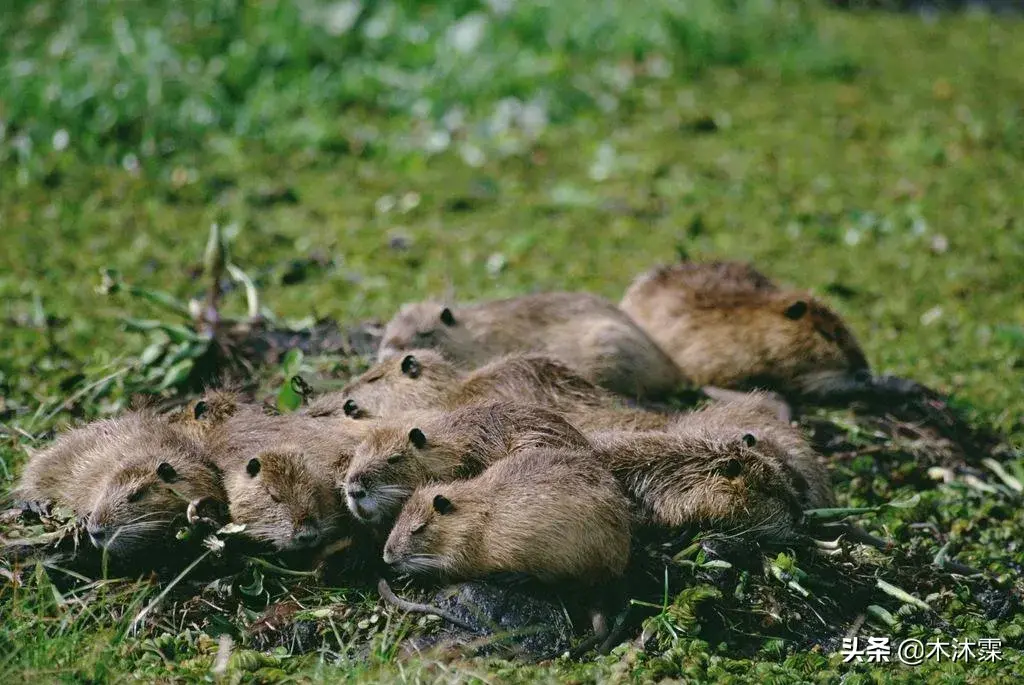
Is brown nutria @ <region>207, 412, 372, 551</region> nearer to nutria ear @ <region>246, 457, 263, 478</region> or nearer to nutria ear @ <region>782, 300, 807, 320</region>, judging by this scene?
nutria ear @ <region>246, 457, 263, 478</region>

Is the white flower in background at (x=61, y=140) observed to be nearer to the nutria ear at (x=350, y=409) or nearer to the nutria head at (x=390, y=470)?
the nutria ear at (x=350, y=409)

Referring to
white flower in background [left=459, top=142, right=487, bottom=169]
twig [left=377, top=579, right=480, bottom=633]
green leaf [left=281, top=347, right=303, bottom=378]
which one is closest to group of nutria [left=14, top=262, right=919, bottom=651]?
A: twig [left=377, top=579, right=480, bottom=633]

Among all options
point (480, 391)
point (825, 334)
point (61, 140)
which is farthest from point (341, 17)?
point (480, 391)

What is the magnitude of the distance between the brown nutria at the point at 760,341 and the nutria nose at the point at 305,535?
277 cm

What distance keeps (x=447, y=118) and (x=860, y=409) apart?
5.42m

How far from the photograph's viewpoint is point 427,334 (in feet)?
19.7

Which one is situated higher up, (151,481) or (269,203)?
(151,481)

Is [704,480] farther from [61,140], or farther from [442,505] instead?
[61,140]

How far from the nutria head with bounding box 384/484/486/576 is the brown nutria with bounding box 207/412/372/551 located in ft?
1.03

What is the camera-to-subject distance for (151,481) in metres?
4.35

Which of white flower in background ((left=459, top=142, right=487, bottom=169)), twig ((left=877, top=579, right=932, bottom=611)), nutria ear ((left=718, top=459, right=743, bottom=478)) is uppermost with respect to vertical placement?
nutria ear ((left=718, top=459, right=743, bottom=478))

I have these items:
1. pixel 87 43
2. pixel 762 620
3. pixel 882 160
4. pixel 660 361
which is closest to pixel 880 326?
pixel 660 361

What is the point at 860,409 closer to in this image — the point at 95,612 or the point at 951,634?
the point at 951,634

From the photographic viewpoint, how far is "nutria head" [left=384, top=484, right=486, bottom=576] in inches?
164
